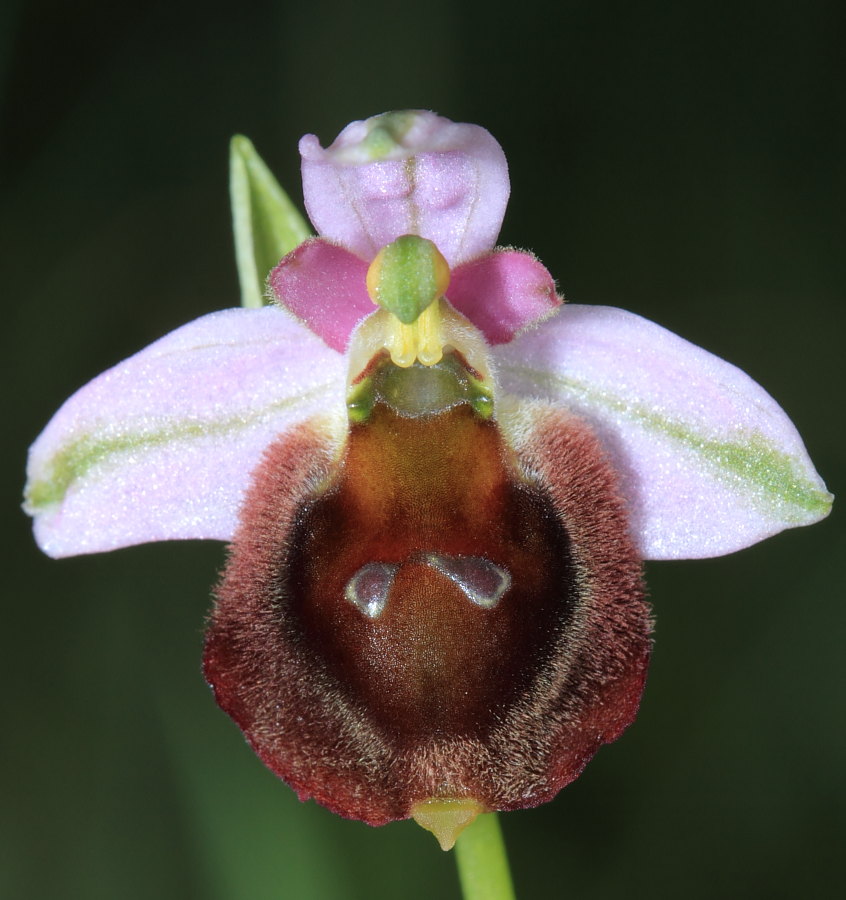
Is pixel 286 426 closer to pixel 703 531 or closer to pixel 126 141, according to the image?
pixel 703 531

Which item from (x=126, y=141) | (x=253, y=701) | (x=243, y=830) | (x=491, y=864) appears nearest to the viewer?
(x=253, y=701)

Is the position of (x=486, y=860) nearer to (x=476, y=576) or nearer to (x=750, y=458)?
(x=476, y=576)

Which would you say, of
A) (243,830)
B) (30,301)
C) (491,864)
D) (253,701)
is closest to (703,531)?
(491,864)

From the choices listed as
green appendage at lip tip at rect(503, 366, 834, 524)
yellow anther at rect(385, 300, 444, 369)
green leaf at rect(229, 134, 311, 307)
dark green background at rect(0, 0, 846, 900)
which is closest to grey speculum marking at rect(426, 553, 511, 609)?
yellow anther at rect(385, 300, 444, 369)

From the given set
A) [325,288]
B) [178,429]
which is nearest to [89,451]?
[178,429]

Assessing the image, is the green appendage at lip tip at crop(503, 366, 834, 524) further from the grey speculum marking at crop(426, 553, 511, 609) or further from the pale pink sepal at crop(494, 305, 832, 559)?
the grey speculum marking at crop(426, 553, 511, 609)

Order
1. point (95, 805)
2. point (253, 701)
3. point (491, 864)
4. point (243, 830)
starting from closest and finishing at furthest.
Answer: point (253, 701)
point (491, 864)
point (243, 830)
point (95, 805)

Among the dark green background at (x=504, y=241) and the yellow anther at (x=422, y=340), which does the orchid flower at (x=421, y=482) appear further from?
the dark green background at (x=504, y=241)

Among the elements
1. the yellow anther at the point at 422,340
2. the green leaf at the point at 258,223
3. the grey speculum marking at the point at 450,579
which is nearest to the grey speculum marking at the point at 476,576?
the grey speculum marking at the point at 450,579
